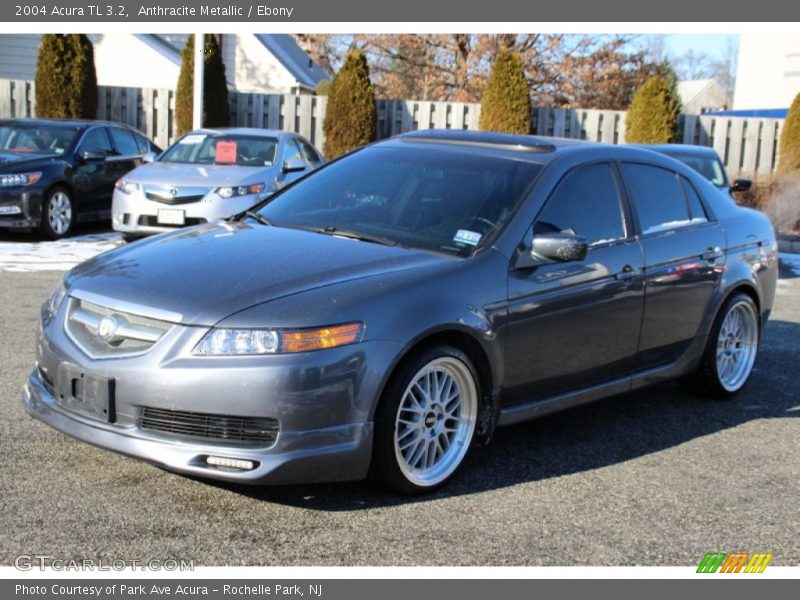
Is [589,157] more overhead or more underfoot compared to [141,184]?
more overhead

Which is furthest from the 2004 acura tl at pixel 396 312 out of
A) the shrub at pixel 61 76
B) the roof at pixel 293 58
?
the roof at pixel 293 58

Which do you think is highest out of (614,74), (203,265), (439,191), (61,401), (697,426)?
(614,74)

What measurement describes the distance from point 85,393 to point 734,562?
2802 millimetres

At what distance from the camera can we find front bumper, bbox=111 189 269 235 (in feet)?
37.7

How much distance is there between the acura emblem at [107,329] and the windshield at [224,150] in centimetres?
865

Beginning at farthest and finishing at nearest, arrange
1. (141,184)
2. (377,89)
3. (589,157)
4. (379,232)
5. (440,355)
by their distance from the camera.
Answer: (377,89) < (141,184) < (589,157) < (379,232) < (440,355)

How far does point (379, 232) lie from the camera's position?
5.09 meters

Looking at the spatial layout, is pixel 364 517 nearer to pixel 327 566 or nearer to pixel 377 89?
pixel 327 566

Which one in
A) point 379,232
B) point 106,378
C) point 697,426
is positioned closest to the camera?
point 106,378

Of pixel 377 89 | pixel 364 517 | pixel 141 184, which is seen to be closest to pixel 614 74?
pixel 377 89

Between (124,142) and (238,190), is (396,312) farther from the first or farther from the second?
(124,142)

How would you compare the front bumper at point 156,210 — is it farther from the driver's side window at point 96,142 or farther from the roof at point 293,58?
the roof at point 293,58

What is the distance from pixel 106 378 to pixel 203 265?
70 cm

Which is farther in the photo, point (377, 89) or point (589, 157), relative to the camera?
point (377, 89)
